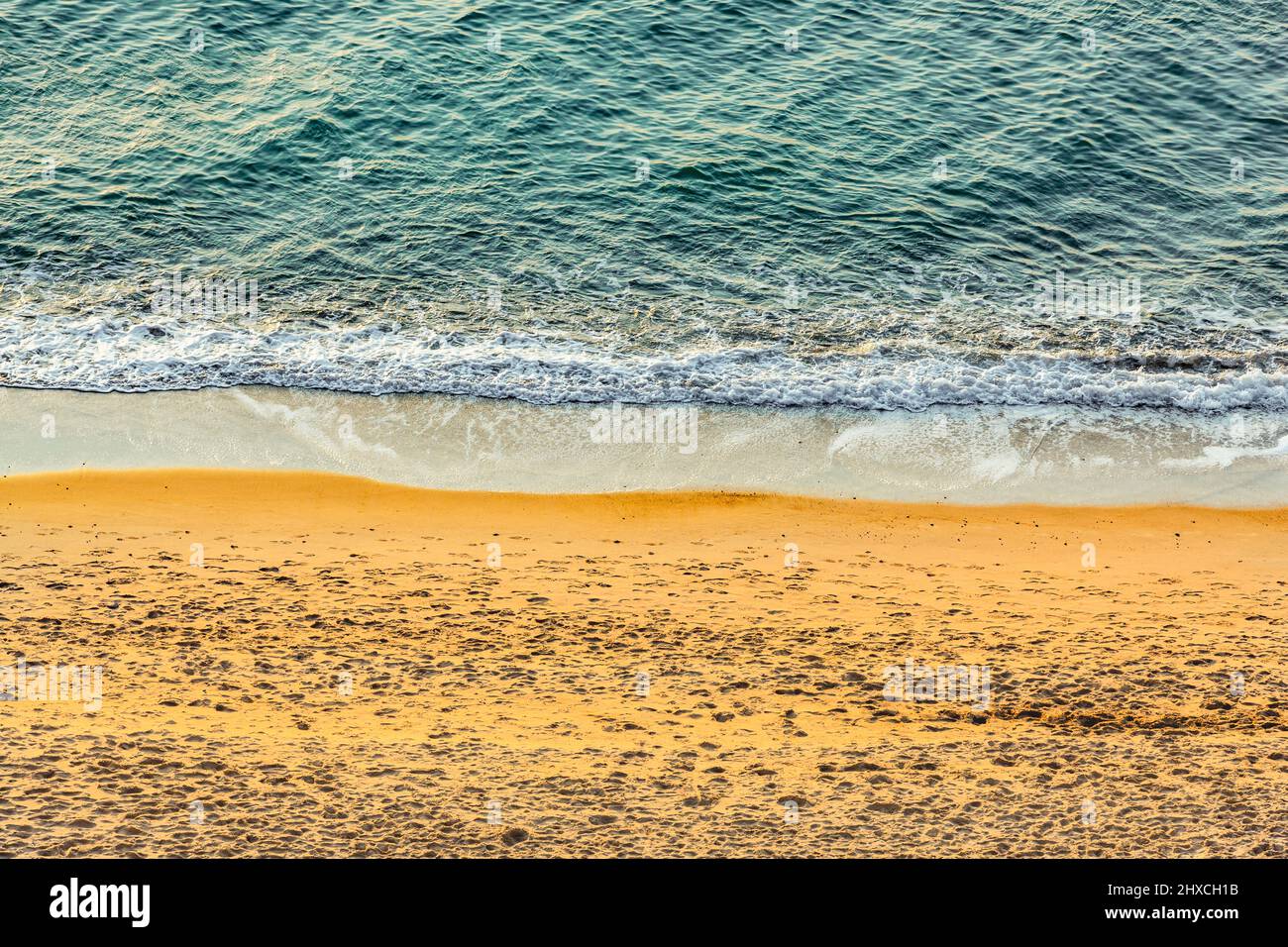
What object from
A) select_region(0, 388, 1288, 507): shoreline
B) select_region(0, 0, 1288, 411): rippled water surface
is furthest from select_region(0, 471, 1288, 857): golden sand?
select_region(0, 0, 1288, 411): rippled water surface

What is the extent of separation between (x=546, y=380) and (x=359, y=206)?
4.97 metres

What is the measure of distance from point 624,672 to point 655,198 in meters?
9.39

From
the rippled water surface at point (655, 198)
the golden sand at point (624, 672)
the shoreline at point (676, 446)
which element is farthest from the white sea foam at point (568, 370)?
the golden sand at point (624, 672)

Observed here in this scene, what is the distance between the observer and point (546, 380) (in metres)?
11.8


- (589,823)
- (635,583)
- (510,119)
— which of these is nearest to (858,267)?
(510,119)

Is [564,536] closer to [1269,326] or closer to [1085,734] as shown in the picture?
[1085,734]

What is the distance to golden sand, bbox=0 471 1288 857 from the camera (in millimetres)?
5895

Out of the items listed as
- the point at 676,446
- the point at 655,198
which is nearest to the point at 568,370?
the point at 676,446

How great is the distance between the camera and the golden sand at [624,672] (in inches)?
232

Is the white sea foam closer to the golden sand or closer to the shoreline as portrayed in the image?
the shoreline

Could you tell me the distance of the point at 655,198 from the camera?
15.4 m

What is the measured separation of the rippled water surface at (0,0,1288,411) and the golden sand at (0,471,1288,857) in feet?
7.82

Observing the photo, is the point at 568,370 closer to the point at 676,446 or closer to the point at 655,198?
the point at 676,446

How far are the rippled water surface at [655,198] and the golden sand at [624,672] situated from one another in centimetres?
238
